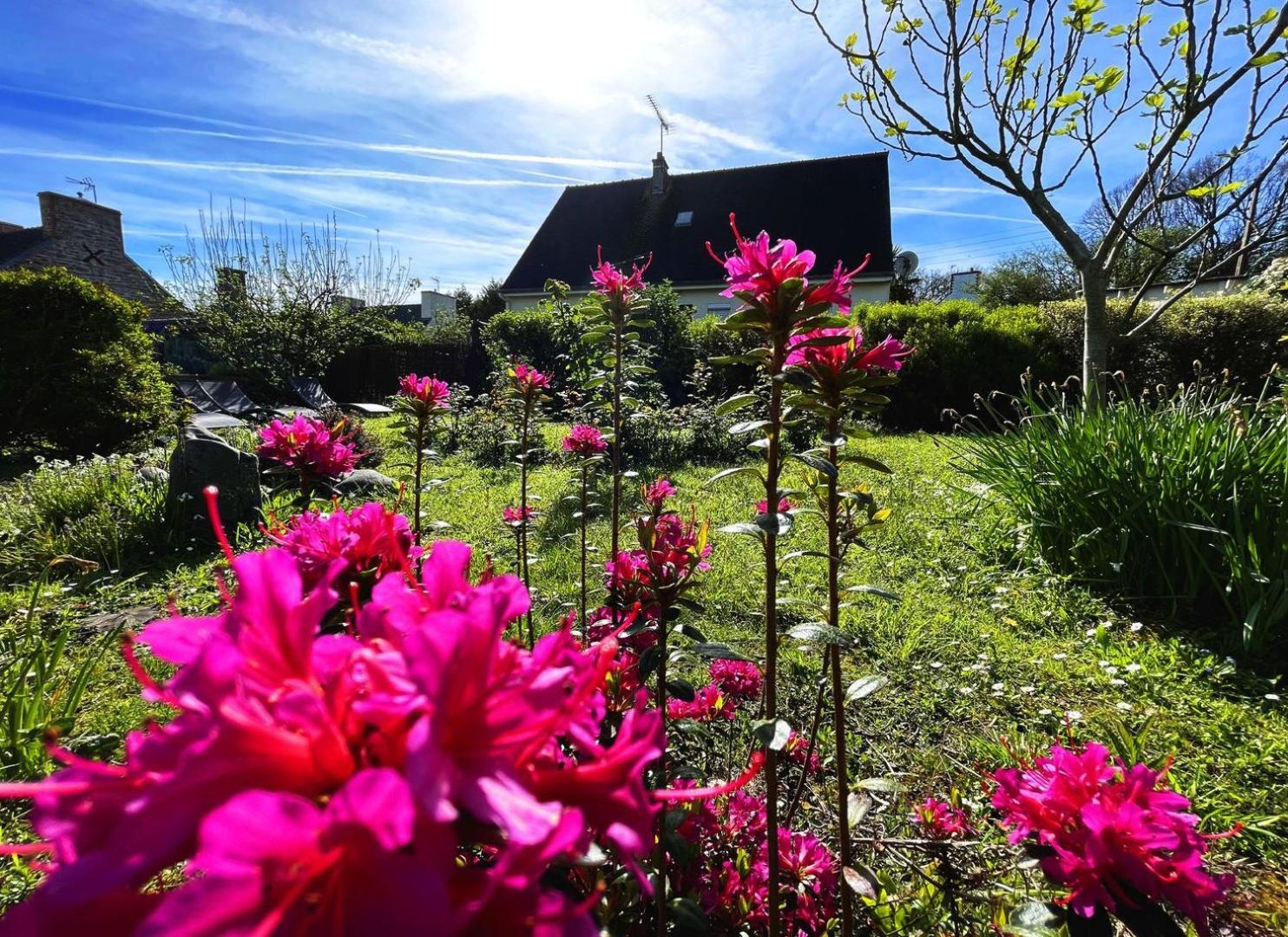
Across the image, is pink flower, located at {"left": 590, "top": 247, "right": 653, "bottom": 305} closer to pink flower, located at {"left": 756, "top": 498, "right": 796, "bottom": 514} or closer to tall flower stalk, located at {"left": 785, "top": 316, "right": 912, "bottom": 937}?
pink flower, located at {"left": 756, "top": 498, "right": 796, "bottom": 514}

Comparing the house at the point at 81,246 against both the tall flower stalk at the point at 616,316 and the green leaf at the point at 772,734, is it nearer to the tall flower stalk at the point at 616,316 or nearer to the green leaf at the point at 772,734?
the tall flower stalk at the point at 616,316

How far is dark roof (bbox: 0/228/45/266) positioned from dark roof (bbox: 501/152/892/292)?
15902 millimetres

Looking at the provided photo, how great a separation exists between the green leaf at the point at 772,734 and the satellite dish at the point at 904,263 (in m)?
21.8

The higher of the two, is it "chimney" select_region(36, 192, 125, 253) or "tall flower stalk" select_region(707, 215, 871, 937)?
"chimney" select_region(36, 192, 125, 253)

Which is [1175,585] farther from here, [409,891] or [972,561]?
[409,891]

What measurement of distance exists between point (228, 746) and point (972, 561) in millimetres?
4586

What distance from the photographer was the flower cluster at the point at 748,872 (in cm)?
138

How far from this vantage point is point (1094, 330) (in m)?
4.68

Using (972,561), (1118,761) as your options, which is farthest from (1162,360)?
(1118,761)

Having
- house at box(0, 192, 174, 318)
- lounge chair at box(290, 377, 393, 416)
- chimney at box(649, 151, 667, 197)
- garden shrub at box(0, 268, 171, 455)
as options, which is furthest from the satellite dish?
house at box(0, 192, 174, 318)

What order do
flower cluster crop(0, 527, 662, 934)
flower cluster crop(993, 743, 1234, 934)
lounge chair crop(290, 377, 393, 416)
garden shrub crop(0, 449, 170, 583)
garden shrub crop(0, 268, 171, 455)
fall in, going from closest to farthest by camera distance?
1. flower cluster crop(0, 527, 662, 934)
2. flower cluster crop(993, 743, 1234, 934)
3. garden shrub crop(0, 449, 170, 583)
4. garden shrub crop(0, 268, 171, 455)
5. lounge chair crop(290, 377, 393, 416)

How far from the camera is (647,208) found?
21.6 m

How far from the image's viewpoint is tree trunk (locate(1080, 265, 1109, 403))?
462cm

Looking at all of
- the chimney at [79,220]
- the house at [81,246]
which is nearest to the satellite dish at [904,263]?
the house at [81,246]
